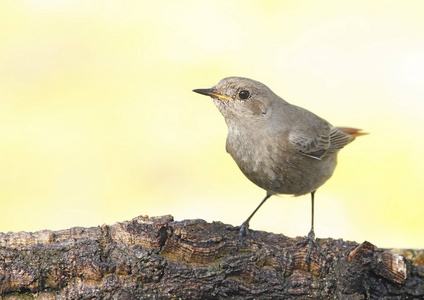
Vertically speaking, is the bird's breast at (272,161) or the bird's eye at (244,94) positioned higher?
the bird's eye at (244,94)

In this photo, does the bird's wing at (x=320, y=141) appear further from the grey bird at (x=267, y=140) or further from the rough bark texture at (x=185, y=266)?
the rough bark texture at (x=185, y=266)

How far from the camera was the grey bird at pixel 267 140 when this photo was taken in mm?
5570

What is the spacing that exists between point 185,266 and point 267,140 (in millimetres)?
1686

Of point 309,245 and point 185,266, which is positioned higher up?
point 309,245

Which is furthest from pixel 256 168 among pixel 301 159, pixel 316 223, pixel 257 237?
pixel 316 223

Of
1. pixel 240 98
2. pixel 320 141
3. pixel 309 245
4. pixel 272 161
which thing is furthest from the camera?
pixel 320 141

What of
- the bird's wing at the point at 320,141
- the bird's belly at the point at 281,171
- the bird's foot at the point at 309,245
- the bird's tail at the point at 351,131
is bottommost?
the bird's foot at the point at 309,245

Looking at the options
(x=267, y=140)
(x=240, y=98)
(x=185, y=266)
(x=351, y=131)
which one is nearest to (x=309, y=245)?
(x=185, y=266)

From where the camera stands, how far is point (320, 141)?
6.16m

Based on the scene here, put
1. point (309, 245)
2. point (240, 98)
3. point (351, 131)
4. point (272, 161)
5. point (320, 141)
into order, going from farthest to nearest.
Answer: point (351, 131), point (320, 141), point (240, 98), point (272, 161), point (309, 245)

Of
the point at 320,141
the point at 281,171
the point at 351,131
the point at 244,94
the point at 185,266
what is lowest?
the point at 185,266

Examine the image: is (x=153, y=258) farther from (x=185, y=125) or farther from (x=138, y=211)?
(x=185, y=125)

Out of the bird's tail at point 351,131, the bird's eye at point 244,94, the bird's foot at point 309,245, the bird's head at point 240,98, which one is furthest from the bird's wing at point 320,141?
the bird's foot at point 309,245

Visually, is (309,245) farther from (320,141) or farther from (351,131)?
(351,131)
